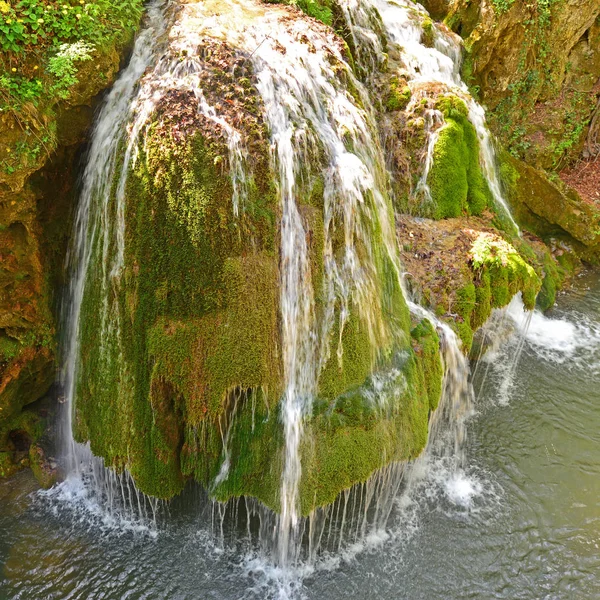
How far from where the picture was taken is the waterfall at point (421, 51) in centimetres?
757

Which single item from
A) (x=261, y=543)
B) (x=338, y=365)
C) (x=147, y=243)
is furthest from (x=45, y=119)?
(x=261, y=543)

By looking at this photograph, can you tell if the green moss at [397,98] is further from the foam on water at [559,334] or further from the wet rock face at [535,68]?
the foam on water at [559,334]

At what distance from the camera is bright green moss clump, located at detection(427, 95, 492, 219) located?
726cm

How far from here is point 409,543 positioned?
201 inches

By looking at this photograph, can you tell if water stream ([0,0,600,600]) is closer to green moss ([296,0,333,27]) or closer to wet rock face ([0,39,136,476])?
wet rock face ([0,39,136,476])

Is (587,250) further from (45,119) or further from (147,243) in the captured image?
(45,119)

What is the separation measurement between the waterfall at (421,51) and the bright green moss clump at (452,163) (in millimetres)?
161

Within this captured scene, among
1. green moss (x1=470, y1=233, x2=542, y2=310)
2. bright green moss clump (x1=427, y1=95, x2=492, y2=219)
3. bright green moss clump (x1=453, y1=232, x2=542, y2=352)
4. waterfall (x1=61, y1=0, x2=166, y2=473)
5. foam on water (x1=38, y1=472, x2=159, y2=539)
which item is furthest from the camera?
bright green moss clump (x1=427, y1=95, x2=492, y2=219)

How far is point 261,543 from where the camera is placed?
503cm

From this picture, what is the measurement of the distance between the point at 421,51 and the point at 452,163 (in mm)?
2637

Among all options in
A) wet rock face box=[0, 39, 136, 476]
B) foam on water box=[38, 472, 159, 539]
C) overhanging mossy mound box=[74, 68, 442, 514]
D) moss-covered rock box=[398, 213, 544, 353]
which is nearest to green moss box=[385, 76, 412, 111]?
moss-covered rock box=[398, 213, 544, 353]

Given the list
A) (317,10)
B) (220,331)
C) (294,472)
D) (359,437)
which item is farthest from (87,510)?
(317,10)

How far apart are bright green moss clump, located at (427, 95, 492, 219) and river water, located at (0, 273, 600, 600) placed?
3469 mm

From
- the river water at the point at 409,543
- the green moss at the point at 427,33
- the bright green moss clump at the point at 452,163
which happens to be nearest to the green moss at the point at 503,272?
the bright green moss clump at the point at 452,163
